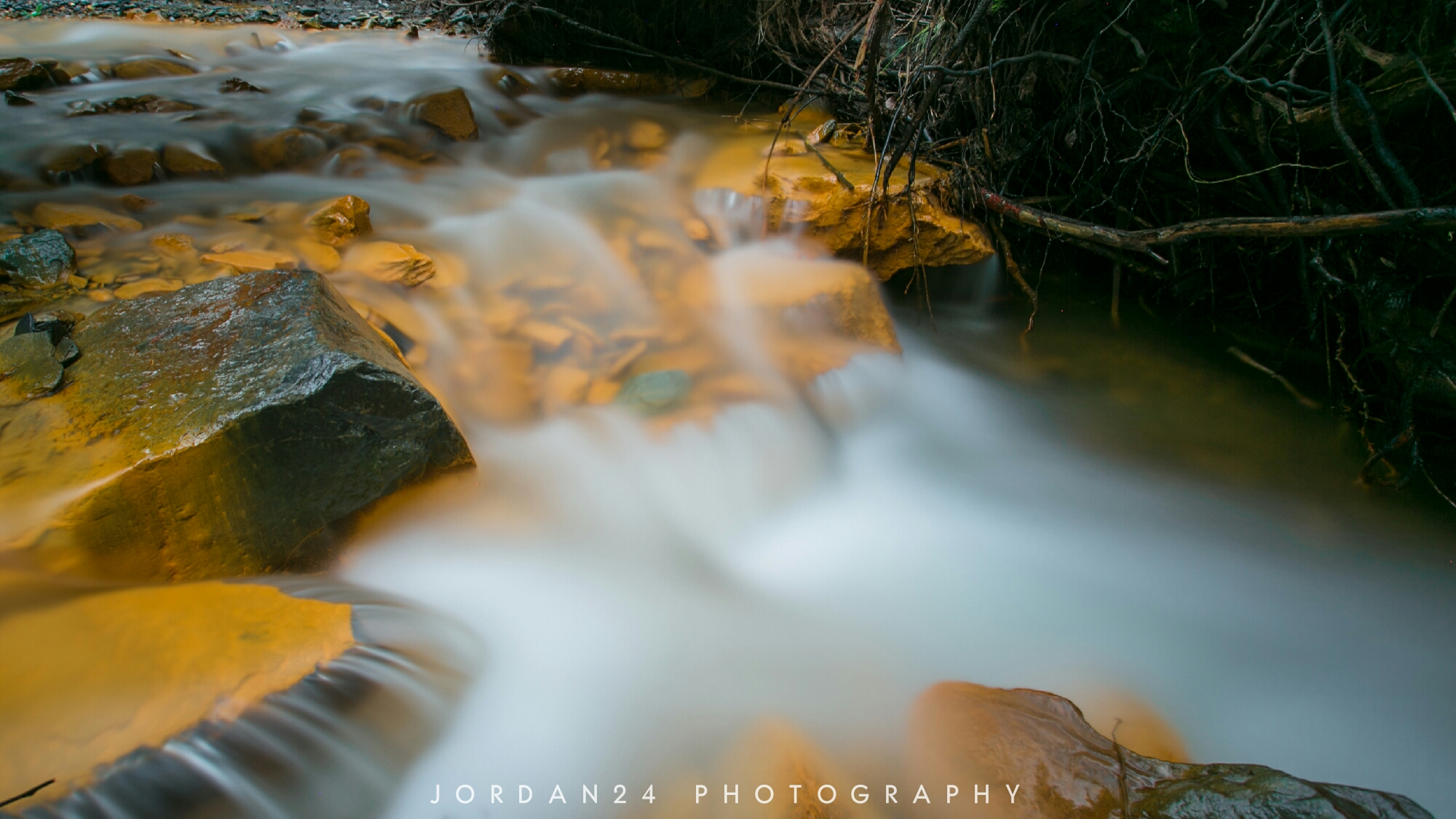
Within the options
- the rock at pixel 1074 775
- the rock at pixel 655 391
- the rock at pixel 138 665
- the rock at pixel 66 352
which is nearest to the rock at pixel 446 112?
the rock at pixel 655 391

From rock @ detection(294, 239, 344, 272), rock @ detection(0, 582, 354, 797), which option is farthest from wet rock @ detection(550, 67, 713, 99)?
rock @ detection(0, 582, 354, 797)

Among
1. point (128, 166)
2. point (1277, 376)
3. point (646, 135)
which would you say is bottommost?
point (1277, 376)

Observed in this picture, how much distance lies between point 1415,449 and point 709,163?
3430 millimetres

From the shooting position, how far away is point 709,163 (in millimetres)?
4051

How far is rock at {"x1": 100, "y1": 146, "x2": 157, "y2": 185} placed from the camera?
132 inches

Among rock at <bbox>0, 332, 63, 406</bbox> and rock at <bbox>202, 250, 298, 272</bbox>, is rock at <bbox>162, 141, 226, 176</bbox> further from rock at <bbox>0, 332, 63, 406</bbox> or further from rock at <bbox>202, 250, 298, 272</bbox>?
rock at <bbox>0, 332, 63, 406</bbox>

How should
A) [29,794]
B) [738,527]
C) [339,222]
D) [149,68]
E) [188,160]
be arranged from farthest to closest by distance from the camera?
[149,68], [188,160], [339,222], [738,527], [29,794]

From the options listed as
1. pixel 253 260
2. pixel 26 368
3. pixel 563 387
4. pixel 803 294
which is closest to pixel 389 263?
pixel 253 260

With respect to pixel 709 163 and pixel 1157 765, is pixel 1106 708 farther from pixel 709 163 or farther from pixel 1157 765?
pixel 709 163

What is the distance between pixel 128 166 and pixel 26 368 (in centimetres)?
186

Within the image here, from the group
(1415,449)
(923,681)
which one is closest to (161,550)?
(923,681)

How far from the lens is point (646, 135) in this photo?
4496mm

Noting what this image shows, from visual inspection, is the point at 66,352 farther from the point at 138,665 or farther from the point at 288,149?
the point at 288,149

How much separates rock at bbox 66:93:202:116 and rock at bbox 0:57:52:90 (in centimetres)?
42
